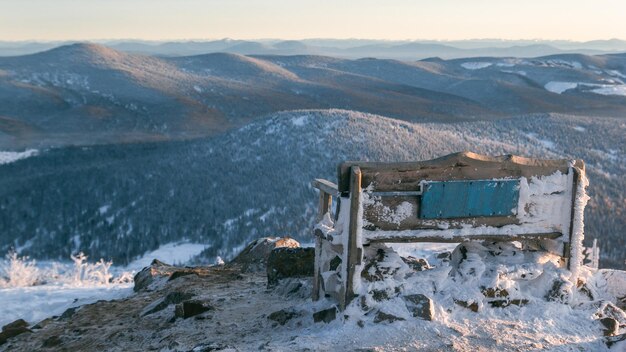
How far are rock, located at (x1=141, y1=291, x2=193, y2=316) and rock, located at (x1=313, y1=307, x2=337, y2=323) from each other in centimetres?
404

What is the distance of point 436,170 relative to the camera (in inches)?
395

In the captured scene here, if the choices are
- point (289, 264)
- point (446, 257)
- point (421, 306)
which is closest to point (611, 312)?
point (421, 306)

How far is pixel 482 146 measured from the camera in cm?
9062

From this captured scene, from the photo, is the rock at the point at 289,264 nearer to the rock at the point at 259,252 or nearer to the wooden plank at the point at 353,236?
the rock at the point at 259,252

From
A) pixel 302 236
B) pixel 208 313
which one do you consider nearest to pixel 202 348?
pixel 208 313

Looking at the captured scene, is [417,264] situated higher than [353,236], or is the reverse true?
[353,236]

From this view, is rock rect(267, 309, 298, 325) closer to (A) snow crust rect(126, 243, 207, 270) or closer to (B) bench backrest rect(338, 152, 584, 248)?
(B) bench backrest rect(338, 152, 584, 248)

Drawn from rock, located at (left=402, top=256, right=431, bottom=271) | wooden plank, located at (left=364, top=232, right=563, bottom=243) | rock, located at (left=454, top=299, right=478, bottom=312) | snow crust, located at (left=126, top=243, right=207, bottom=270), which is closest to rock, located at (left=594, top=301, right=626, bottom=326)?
wooden plank, located at (left=364, top=232, right=563, bottom=243)

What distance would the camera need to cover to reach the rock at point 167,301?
13289 mm

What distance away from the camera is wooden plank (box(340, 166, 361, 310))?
9664 mm

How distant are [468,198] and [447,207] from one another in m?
0.37

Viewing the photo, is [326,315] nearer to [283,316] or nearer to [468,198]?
[283,316]

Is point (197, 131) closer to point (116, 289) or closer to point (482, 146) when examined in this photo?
point (482, 146)

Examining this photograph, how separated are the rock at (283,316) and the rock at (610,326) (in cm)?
480
